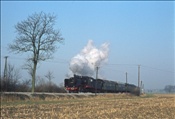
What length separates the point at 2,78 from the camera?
51750 millimetres

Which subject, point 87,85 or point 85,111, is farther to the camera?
point 87,85

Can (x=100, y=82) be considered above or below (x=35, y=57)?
below

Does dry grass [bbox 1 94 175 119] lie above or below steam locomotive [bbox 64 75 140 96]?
below

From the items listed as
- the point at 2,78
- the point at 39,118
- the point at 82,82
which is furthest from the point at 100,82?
A: the point at 39,118

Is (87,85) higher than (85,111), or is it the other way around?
(87,85)

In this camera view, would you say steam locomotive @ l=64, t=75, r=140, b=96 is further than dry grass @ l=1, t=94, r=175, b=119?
Yes

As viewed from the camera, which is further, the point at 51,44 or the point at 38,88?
the point at 38,88

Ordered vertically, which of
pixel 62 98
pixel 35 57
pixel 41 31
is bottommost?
pixel 62 98

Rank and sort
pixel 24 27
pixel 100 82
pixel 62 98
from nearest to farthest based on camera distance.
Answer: pixel 62 98 < pixel 24 27 < pixel 100 82

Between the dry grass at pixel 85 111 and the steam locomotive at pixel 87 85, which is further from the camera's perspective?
the steam locomotive at pixel 87 85

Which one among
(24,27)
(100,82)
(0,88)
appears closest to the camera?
(0,88)

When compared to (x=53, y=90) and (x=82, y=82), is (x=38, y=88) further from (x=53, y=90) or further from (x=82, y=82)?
(x=82, y=82)

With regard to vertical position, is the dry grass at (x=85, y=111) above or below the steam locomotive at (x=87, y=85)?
below

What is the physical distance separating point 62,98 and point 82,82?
11.7 meters
